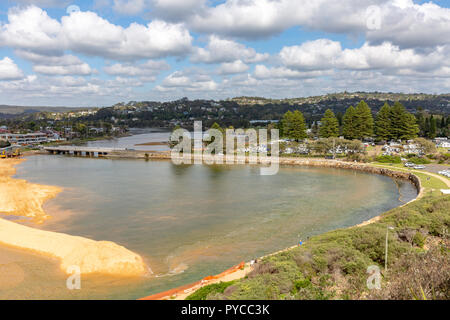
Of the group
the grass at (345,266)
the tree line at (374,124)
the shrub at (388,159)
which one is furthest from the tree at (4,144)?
the grass at (345,266)

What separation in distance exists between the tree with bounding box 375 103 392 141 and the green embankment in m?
40.5

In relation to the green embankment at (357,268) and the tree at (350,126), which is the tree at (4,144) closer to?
the tree at (350,126)

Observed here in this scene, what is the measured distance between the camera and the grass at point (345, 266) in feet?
30.9

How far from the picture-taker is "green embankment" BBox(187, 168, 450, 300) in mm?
8516

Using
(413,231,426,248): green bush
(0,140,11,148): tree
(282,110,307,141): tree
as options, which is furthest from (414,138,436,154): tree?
(0,140,11,148): tree

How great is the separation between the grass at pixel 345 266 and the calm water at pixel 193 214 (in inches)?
155

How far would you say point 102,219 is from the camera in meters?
22.5

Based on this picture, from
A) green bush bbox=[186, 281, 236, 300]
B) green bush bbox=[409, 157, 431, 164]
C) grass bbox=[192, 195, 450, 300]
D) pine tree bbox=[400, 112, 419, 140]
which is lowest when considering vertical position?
green bush bbox=[186, 281, 236, 300]

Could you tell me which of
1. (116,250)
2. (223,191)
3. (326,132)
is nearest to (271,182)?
(223,191)

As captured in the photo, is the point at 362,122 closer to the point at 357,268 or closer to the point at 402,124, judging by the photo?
the point at 402,124

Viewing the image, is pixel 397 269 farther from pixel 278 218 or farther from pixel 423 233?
pixel 278 218

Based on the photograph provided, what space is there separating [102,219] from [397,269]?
18216 millimetres

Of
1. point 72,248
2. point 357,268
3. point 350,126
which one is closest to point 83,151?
point 350,126

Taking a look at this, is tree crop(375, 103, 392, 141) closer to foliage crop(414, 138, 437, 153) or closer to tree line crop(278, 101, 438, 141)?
tree line crop(278, 101, 438, 141)
